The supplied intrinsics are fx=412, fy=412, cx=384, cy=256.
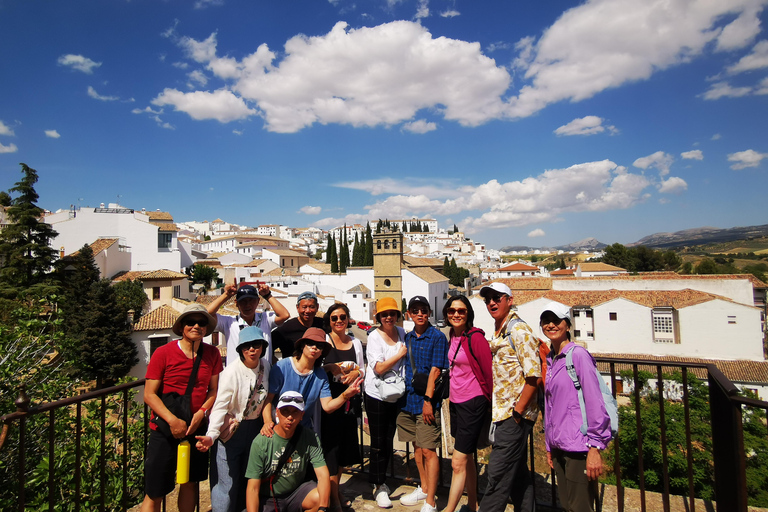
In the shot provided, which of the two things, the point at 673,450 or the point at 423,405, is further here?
the point at 673,450

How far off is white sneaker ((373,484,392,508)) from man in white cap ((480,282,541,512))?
787 mm

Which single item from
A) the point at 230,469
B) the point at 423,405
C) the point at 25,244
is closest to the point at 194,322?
the point at 230,469

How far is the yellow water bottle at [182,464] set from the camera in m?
2.72

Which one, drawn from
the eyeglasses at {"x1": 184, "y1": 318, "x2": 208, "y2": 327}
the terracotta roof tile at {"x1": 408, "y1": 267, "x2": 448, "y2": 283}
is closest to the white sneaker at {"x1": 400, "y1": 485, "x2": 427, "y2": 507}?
the eyeglasses at {"x1": 184, "y1": 318, "x2": 208, "y2": 327}

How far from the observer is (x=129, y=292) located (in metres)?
26.2

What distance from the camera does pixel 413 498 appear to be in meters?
3.37

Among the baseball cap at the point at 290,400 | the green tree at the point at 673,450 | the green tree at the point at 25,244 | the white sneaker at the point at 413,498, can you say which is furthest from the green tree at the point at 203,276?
the baseball cap at the point at 290,400

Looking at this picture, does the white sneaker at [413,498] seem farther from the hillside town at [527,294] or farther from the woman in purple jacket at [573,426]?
the hillside town at [527,294]

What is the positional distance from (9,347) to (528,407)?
659 cm

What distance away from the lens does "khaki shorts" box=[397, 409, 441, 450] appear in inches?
132

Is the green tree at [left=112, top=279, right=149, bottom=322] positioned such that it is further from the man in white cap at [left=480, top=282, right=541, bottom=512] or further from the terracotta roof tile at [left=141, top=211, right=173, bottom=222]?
the man in white cap at [left=480, top=282, right=541, bottom=512]

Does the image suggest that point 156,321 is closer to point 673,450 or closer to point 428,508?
point 428,508

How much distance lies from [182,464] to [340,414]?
116cm

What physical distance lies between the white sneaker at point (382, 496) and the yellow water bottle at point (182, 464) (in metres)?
1.48
